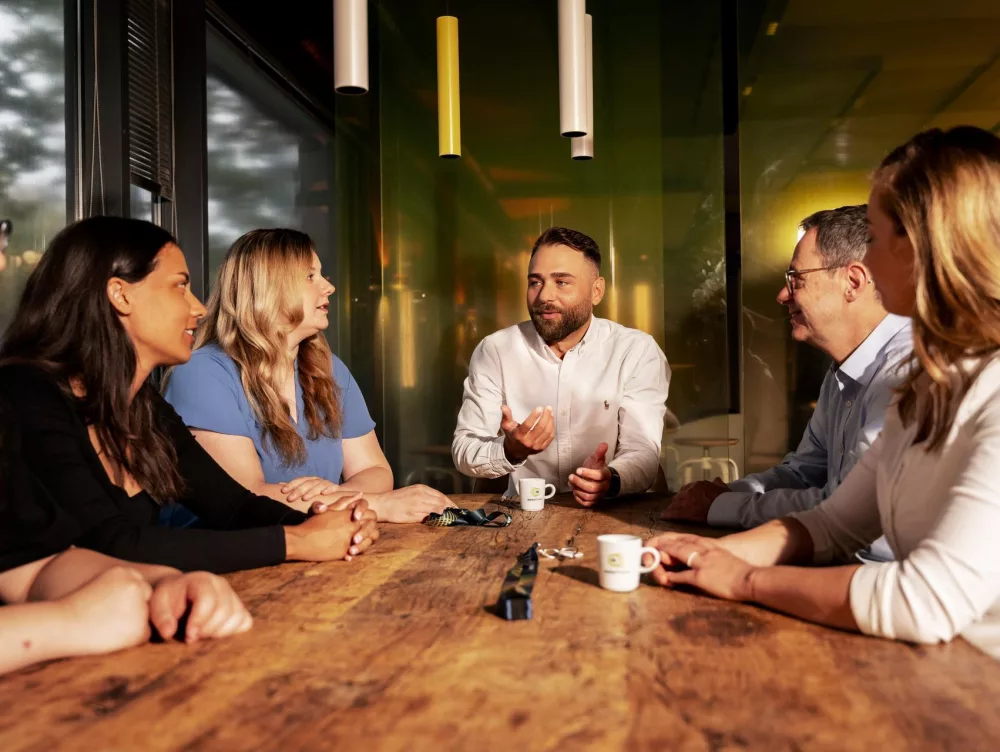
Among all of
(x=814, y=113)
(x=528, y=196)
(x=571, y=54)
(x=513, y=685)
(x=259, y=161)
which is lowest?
(x=513, y=685)

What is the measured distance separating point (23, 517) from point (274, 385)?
49.0 inches

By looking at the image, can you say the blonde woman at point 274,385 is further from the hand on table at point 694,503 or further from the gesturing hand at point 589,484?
the hand on table at point 694,503

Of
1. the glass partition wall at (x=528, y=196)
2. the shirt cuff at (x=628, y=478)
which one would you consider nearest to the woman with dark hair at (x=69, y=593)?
the shirt cuff at (x=628, y=478)

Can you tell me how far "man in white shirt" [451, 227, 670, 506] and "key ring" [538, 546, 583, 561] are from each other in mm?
1492

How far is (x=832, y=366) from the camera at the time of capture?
230cm

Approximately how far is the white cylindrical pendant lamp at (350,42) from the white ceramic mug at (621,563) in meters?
1.17

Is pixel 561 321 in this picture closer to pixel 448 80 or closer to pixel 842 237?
pixel 842 237

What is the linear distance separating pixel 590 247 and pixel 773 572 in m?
2.36

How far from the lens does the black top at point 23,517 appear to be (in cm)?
128

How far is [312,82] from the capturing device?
4.91 metres

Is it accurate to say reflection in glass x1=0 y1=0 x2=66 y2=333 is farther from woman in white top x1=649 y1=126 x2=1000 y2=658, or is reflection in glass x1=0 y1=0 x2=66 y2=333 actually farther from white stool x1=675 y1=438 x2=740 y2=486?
white stool x1=675 y1=438 x2=740 y2=486

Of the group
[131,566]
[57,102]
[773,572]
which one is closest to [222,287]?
[57,102]

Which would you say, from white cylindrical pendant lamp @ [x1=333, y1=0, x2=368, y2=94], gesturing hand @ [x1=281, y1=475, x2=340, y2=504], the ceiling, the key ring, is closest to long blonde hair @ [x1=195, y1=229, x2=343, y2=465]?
gesturing hand @ [x1=281, y1=475, x2=340, y2=504]

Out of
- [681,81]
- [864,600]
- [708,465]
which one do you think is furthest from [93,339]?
Result: [681,81]
